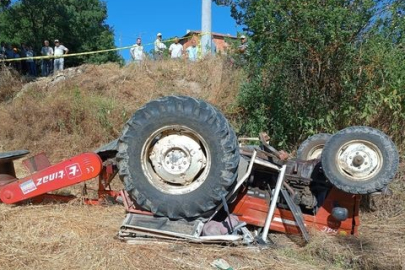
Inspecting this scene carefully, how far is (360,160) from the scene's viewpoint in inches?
162

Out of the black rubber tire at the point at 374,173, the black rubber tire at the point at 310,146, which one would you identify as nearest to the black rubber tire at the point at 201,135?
the black rubber tire at the point at 374,173

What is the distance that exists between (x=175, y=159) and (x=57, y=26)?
76.1 feet

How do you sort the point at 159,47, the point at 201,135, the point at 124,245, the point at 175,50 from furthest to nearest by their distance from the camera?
the point at 159,47
the point at 175,50
the point at 201,135
the point at 124,245

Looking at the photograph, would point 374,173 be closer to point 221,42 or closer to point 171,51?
point 171,51

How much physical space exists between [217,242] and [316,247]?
35.5 inches

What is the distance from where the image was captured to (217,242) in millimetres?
3873

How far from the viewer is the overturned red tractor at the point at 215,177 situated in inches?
155

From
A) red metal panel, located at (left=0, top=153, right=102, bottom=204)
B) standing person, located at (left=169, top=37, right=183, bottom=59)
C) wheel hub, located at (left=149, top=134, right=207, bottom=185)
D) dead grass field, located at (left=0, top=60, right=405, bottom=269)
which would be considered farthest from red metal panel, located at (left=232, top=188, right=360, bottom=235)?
standing person, located at (left=169, top=37, right=183, bottom=59)

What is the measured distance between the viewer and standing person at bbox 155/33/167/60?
13569 millimetres

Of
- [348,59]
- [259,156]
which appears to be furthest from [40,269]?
[348,59]

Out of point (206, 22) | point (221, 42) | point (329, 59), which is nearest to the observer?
point (329, 59)

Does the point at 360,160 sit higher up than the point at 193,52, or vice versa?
the point at 193,52

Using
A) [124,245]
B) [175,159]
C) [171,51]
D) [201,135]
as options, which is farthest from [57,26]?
[124,245]

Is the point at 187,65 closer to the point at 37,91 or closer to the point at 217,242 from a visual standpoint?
the point at 37,91
